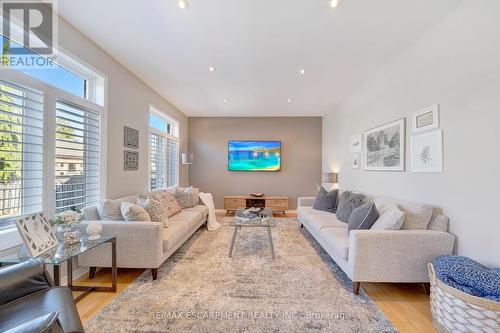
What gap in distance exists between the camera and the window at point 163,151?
4297 mm

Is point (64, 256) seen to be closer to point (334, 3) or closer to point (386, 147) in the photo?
point (334, 3)

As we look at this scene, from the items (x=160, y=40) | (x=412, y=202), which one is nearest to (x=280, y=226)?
(x=412, y=202)

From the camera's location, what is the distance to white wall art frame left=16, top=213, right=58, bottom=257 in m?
1.63

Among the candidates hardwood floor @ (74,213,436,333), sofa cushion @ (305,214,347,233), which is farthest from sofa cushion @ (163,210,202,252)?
sofa cushion @ (305,214,347,233)

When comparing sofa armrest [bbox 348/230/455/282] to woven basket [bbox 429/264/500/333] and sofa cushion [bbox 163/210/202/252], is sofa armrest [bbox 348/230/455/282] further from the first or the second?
sofa cushion [bbox 163/210/202/252]

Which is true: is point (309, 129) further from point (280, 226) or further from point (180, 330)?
point (180, 330)

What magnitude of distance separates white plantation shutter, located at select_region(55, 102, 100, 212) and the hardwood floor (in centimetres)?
90

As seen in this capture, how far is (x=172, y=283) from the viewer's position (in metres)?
2.27

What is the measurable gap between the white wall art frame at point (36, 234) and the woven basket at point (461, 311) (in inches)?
121

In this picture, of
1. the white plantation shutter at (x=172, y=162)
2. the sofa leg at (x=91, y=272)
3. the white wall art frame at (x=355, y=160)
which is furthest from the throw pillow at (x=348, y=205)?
the white plantation shutter at (x=172, y=162)

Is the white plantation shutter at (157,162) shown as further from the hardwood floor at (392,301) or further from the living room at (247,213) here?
the hardwood floor at (392,301)

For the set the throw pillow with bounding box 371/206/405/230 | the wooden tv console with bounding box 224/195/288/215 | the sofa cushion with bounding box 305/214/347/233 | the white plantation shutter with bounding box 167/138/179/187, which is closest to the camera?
the throw pillow with bounding box 371/206/405/230

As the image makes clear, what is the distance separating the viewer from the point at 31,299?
1254 millimetres

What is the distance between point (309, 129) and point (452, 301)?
4.94m
